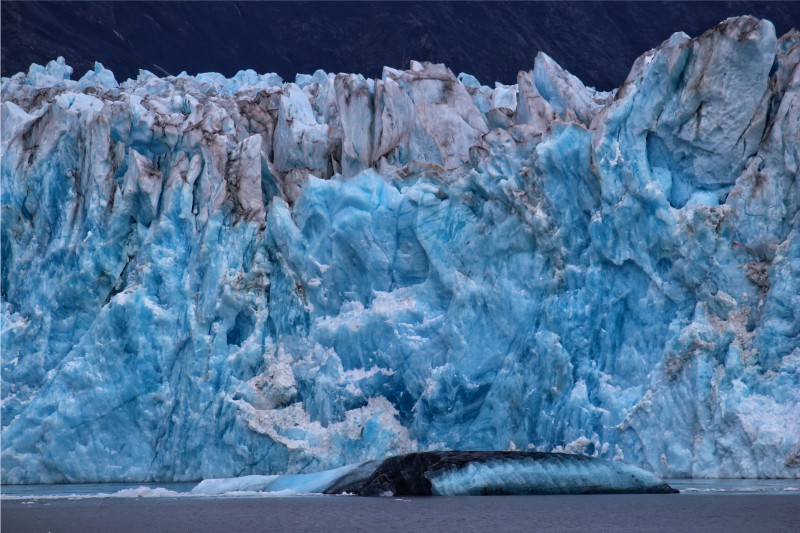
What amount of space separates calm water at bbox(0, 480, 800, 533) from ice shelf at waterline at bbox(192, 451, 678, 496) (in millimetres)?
349

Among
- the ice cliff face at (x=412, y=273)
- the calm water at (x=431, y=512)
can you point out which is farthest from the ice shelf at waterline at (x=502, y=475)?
the ice cliff face at (x=412, y=273)

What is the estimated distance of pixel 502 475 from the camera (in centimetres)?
1370

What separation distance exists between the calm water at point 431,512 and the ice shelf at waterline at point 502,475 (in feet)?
1.15

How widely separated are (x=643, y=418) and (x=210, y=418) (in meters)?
7.56

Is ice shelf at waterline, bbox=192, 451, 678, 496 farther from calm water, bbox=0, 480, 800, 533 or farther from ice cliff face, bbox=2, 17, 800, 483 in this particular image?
ice cliff face, bbox=2, 17, 800, 483

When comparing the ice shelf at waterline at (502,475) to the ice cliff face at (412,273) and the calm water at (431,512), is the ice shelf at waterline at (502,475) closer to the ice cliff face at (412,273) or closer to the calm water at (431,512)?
the calm water at (431,512)

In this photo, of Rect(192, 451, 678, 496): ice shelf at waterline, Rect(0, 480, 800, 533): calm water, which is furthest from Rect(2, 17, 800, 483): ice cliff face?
Rect(0, 480, 800, 533): calm water

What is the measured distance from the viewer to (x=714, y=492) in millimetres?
12852

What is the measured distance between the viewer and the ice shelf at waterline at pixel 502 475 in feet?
44.7

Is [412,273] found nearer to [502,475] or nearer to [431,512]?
[502,475]

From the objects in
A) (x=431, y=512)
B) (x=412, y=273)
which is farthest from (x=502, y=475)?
(x=412, y=273)

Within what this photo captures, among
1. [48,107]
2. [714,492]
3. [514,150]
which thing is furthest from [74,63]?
[714,492]

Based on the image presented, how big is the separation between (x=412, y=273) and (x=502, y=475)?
245 inches

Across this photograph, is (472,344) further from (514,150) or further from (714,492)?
(714,492)
